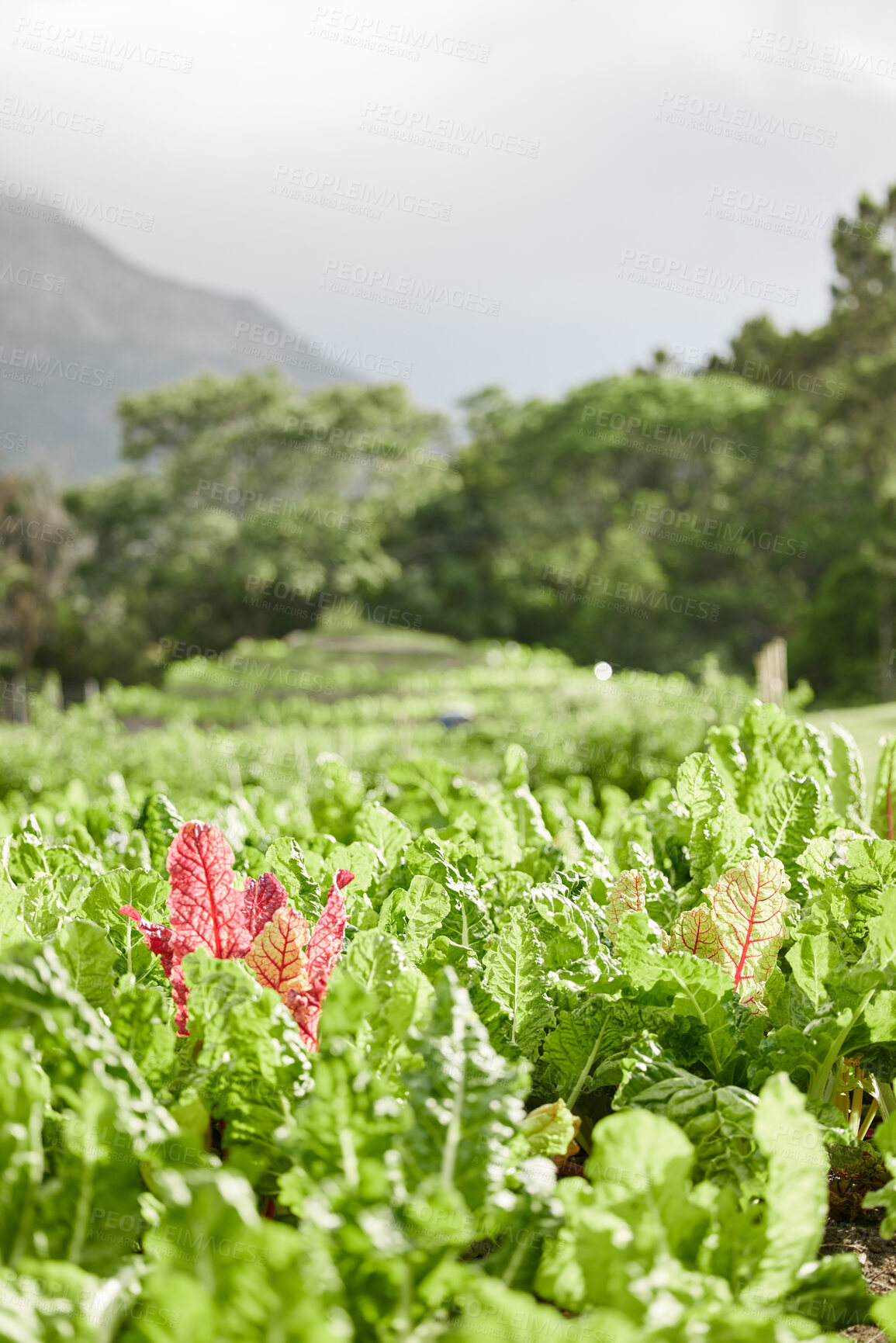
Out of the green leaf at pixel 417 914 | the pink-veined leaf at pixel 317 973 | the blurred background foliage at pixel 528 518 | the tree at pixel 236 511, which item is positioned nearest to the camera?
the pink-veined leaf at pixel 317 973

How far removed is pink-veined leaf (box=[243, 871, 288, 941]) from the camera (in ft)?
3.84

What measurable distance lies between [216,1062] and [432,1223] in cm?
34

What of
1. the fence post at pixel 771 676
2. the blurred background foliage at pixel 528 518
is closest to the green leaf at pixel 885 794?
the fence post at pixel 771 676

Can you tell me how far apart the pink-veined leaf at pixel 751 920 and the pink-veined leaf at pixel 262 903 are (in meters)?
0.55

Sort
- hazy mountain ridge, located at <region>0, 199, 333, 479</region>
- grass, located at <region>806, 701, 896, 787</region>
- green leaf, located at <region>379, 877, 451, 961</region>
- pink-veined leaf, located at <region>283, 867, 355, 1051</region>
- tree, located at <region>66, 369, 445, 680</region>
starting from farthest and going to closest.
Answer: hazy mountain ridge, located at <region>0, 199, 333, 479</region> < tree, located at <region>66, 369, 445, 680</region> < grass, located at <region>806, 701, 896, 787</region> < green leaf, located at <region>379, 877, 451, 961</region> < pink-veined leaf, located at <region>283, 867, 355, 1051</region>

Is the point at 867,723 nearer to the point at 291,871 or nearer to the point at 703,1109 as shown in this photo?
the point at 291,871

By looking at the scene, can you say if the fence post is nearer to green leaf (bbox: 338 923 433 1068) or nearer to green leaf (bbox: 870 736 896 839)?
green leaf (bbox: 870 736 896 839)

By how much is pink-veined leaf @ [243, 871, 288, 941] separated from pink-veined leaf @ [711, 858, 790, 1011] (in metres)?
0.55

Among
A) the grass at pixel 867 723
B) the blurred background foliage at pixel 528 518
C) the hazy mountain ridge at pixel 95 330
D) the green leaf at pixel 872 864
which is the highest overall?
the hazy mountain ridge at pixel 95 330

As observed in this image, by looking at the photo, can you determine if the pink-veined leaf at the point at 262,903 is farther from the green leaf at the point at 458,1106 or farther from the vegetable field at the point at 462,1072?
the green leaf at the point at 458,1106

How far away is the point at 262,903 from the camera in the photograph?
119 cm

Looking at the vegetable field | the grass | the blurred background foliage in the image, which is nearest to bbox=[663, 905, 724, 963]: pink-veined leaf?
the vegetable field

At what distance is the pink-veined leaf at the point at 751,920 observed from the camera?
1181 mm

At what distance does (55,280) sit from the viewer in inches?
639
